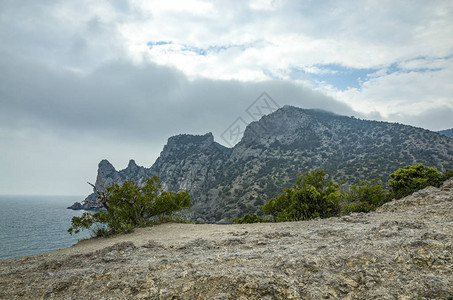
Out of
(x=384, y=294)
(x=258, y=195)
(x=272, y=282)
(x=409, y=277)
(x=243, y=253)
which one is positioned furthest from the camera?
(x=258, y=195)

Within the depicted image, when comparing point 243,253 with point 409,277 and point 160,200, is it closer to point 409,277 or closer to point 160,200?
point 409,277

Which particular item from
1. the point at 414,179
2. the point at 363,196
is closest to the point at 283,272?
the point at 414,179

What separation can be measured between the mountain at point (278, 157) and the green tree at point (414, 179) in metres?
30.1

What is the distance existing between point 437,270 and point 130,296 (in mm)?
6099

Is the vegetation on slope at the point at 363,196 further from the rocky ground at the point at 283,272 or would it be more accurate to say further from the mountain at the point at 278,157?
the mountain at the point at 278,157

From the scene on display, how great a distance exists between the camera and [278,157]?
3408 inches

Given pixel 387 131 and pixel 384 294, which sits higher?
pixel 387 131

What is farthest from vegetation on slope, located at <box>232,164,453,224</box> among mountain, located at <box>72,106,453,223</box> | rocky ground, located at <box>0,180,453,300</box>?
mountain, located at <box>72,106,453,223</box>

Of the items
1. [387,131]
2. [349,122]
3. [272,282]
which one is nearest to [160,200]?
[272,282]

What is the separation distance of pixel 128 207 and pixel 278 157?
7468cm

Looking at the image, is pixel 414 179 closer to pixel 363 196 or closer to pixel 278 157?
pixel 363 196

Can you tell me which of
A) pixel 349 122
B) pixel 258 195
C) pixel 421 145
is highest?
pixel 349 122

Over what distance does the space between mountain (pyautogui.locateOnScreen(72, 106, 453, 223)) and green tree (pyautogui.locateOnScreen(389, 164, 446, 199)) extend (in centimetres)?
3012

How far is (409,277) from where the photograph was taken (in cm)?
419
